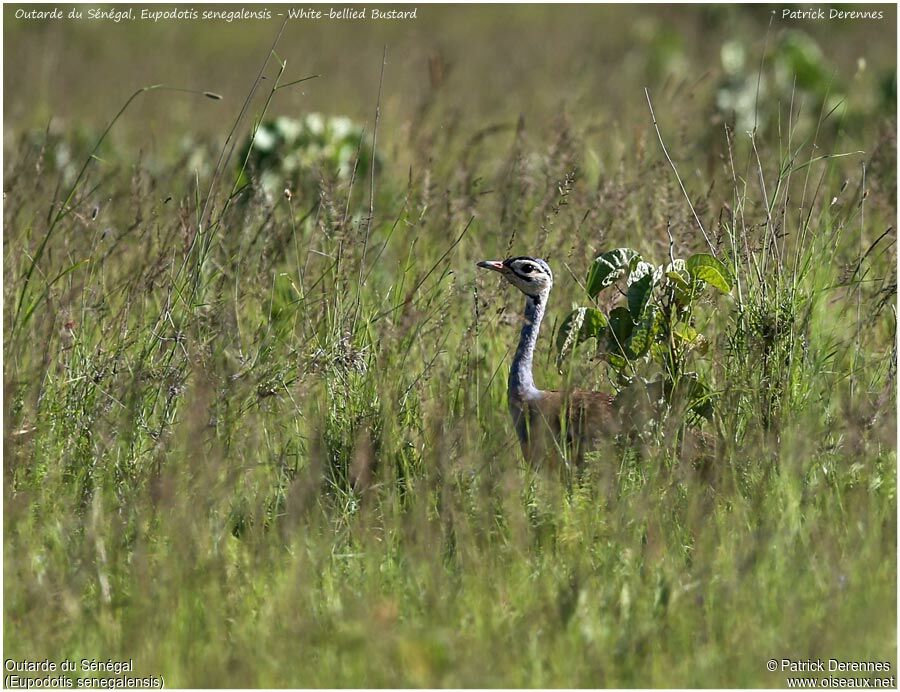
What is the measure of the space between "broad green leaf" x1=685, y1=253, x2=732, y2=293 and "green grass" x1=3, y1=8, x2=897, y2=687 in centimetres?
11

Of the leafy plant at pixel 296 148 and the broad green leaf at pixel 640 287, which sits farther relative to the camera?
the leafy plant at pixel 296 148

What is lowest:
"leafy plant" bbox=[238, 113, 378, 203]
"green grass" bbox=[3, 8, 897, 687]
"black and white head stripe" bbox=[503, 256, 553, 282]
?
"green grass" bbox=[3, 8, 897, 687]

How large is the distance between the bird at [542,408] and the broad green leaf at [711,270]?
51 centimetres

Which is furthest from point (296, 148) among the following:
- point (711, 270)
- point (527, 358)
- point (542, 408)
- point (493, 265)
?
point (711, 270)

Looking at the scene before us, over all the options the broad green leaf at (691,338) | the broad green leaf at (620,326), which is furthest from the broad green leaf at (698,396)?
the broad green leaf at (620,326)

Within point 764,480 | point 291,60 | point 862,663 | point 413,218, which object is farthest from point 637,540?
point 291,60

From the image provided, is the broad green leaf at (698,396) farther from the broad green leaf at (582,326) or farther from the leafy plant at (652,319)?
the broad green leaf at (582,326)

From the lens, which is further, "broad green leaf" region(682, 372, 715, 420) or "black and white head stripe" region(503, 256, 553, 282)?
"black and white head stripe" region(503, 256, 553, 282)

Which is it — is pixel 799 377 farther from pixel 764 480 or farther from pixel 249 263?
pixel 249 263

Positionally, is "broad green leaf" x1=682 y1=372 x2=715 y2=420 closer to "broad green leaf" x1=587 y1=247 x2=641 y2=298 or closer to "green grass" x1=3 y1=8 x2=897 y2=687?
"green grass" x1=3 y1=8 x2=897 y2=687

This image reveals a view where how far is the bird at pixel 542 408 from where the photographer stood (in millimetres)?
3514

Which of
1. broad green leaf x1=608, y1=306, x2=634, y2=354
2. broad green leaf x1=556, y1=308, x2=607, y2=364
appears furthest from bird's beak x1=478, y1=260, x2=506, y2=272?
broad green leaf x1=608, y1=306, x2=634, y2=354

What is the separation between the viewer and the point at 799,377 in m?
3.53

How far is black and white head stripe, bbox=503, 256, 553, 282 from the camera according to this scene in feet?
12.5
